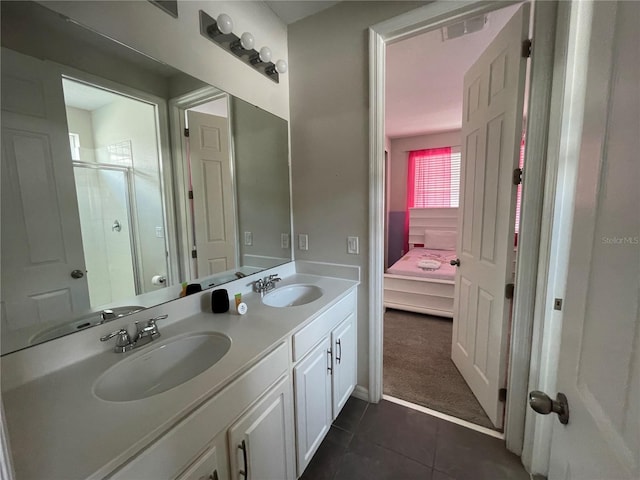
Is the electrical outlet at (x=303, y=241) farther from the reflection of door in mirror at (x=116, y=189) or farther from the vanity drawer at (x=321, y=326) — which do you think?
the reflection of door in mirror at (x=116, y=189)

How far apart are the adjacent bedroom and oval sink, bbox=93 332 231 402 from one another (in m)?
1.42

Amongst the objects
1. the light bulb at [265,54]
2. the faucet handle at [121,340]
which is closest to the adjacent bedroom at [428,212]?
the light bulb at [265,54]

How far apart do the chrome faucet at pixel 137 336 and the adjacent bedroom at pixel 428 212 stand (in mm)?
1630

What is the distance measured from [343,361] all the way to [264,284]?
69 cm

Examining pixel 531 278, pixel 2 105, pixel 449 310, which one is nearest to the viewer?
pixel 2 105

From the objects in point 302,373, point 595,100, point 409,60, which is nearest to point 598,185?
point 595,100

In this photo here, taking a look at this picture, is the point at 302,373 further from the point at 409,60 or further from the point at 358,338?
the point at 409,60

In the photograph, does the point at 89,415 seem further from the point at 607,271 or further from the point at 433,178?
the point at 433,178

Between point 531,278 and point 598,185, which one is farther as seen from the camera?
point 531,278

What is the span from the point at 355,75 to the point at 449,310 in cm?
267

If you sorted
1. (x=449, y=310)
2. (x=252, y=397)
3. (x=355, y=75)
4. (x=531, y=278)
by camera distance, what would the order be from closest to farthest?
(x=252, y=397) < (x=531, y=278) < (x=355, y=75) < (x=449, y=310)

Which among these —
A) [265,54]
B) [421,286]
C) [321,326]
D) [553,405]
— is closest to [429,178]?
[421,286]

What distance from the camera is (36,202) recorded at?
836 millimetres

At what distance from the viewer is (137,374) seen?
0.94m
